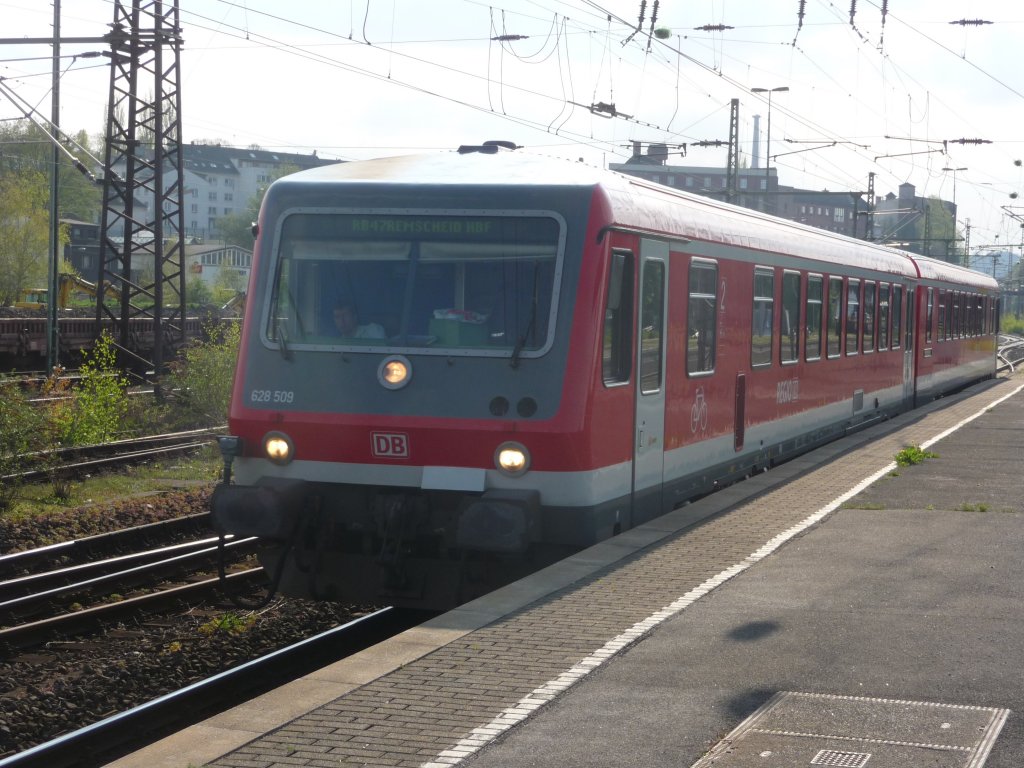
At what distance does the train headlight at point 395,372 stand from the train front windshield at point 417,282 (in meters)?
0.11

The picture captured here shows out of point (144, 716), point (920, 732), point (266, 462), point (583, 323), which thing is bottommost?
point (144, 716)

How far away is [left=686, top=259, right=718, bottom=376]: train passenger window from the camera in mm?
10734

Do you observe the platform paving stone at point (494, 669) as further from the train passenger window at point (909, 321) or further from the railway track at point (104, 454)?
the train passenger window at point (909, 321)

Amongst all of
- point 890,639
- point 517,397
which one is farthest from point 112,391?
point 890,639

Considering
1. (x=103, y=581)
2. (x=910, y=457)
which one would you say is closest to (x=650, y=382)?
(x=103, y=581)

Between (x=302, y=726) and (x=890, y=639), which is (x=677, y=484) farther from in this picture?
(x=302, y=726)

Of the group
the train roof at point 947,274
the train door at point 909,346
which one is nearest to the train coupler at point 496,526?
the train door at point 909,346

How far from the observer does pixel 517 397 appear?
332 inches

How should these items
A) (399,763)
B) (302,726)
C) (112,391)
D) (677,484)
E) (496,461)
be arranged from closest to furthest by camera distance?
(399,763) < (302,726) < (496,461) < (677,484) < (112,391)

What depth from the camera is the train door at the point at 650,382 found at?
9.52 meters

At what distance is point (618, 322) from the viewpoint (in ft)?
29.7

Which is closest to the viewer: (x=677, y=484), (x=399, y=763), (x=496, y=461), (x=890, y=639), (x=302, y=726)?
(x=399, y=763)

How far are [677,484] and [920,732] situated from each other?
5.32 meters

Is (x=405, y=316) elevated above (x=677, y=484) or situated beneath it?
elevated above
